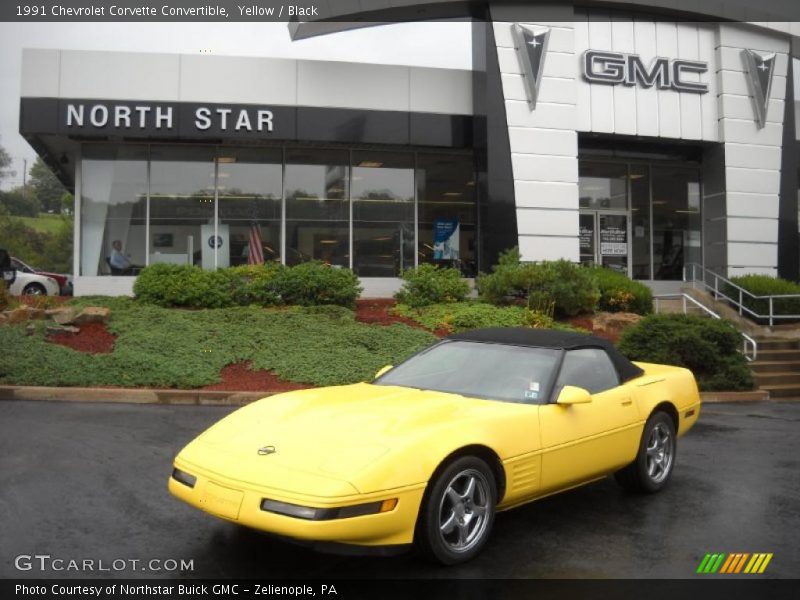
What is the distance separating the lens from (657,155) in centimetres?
1959

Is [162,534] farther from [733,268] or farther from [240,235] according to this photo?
[733,268]

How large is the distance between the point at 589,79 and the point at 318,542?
1629 centimetres

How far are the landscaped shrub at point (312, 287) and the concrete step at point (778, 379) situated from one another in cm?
764

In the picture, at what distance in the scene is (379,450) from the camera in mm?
3943

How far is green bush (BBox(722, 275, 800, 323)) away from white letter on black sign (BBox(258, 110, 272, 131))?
11.8m

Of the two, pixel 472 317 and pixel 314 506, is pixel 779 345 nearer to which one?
pixel 472 317

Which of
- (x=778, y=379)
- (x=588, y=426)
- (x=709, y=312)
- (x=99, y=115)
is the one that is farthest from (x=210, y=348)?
(x=709, y=312)

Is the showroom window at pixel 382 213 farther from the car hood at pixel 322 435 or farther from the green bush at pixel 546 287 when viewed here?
the car hood at pixel 322 435

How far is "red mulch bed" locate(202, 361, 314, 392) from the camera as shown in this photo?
9.82m

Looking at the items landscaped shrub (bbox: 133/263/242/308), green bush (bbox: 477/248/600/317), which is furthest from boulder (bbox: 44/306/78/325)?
green bush (bbox: 477/248/600/317)

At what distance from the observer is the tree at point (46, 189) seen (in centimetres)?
7231

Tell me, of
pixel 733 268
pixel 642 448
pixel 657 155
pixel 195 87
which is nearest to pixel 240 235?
pixel 195 87

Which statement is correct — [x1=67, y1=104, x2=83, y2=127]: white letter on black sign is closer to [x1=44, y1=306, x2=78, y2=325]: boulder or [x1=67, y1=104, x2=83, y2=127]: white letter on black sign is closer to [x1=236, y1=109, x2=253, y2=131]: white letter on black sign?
[x1=236, y1=109, x2=253, y2=131]: white letter on black sign

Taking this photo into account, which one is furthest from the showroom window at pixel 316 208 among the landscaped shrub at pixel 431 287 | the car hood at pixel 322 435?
the car hood at pixel 322 435
